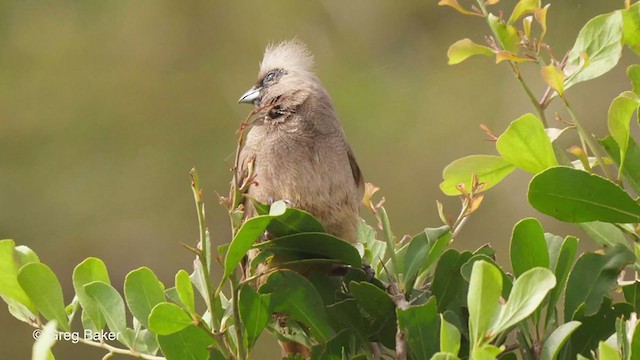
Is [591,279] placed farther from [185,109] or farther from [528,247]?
[185,109]

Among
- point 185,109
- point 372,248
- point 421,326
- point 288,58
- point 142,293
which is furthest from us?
point 185,109

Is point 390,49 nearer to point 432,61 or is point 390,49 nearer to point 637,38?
point 432,61

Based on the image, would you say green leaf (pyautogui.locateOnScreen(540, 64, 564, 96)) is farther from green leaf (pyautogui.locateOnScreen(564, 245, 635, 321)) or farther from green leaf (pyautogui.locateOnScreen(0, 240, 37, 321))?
green leaf (pyautogui.locateOnScreen(0, 240, 37, 321))

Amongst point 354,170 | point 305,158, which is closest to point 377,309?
point 305,158

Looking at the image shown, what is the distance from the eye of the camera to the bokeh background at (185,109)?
10.7ft

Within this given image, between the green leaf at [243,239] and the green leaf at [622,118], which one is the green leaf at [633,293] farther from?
the green leaf at [243,239]

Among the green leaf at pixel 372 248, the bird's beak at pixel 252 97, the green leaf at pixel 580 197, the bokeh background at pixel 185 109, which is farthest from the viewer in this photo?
the bokeh background at pixel 185 109

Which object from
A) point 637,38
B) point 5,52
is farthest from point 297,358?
point 5,52

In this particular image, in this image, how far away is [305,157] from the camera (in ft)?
5.24

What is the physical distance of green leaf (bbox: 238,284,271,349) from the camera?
0.96 meters

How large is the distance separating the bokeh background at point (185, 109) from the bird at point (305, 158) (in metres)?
1.42

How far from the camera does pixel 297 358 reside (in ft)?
3.29

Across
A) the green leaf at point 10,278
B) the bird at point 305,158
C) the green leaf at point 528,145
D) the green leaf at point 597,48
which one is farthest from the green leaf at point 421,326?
the bird at point 305,158

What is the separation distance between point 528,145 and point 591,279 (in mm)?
146
